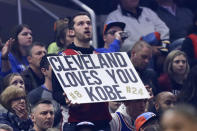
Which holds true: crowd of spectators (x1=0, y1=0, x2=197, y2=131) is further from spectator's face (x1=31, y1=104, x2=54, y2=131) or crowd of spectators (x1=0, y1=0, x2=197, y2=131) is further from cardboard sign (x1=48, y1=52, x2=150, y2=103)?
cardboard sign (x1=48, y1=52, x2=150, y2=103)

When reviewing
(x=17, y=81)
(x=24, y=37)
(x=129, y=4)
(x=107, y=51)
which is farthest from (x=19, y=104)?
(x=129, y=4)

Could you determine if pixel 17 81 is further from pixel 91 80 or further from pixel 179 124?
pixel 179 124

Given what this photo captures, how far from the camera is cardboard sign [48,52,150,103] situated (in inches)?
194

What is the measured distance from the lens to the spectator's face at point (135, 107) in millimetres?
5945

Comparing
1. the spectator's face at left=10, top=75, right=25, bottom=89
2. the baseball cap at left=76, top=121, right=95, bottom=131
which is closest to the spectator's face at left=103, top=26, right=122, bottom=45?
the spectator's face at left=10, top=75, right=25, bottom=89

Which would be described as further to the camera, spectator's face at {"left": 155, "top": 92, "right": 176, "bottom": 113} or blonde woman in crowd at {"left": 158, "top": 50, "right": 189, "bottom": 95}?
blonde woman in crowd at {"left": 158, "top": 50, "right": 189, "bottom": 95}

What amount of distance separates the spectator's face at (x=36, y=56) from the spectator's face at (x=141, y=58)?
52.5 inches

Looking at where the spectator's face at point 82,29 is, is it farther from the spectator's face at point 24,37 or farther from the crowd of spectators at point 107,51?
the spectator's face at point 24,37

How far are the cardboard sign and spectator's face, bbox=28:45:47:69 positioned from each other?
2.04 metres

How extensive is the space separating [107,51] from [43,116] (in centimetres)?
115

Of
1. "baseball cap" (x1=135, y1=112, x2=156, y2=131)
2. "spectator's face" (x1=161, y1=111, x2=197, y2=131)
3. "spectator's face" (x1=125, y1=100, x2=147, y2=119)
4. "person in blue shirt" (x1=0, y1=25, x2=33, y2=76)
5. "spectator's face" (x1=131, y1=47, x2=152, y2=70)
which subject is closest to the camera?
"spectator's face" (x1=161, y1=111, x2=197, y2=131)

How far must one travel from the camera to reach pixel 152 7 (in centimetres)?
1023

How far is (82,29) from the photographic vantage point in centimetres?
542

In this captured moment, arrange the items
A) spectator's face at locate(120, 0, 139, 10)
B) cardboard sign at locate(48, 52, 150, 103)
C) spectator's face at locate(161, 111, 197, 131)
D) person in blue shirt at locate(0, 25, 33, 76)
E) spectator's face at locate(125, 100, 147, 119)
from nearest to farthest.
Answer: spectator's face at locate(161, 111, 197, 131) → cardboard sign at locate(48, 52, 150, 103) → spectator's face at locate(125, 100, 147, 119) → person in blue shirt at locate(0, 25, 33, 76) → spectator's face at locate(120, 0, 139, 10)
